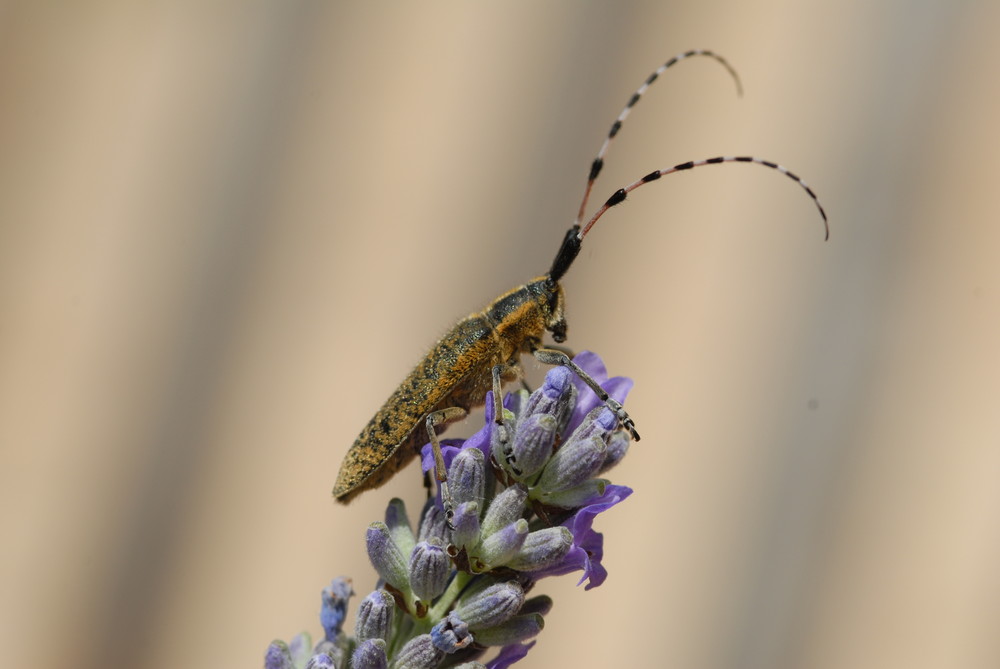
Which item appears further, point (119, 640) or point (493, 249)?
point (493, 249)

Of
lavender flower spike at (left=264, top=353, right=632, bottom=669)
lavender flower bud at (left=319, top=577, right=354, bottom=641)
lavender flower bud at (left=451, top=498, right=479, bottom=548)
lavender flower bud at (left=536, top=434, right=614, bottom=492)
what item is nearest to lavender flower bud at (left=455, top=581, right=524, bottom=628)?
lavender flower spike at (left=264, top=353, right=632, bottom=669)

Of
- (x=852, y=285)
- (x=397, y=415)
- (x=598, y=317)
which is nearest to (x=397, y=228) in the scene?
(x=598, y=317)

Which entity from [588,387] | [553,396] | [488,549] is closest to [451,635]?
[488,549]

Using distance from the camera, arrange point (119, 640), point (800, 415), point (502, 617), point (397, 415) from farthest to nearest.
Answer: point (800, 415), point (119, 640), point (397, 415), point (502, 617)

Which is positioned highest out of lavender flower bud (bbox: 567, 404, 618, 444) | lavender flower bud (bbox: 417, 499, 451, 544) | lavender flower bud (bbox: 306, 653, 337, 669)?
lavender flower bud (bbox: 567, 404, 618, 444)

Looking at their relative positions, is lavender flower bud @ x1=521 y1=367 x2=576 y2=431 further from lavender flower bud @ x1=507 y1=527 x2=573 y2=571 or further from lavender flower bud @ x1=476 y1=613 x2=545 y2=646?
lavender flower bud @ x1=476 y1=613 x2=545 y2=646

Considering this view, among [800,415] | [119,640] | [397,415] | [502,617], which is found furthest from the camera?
[800,415]

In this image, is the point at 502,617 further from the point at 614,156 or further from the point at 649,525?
the point at 614,156
